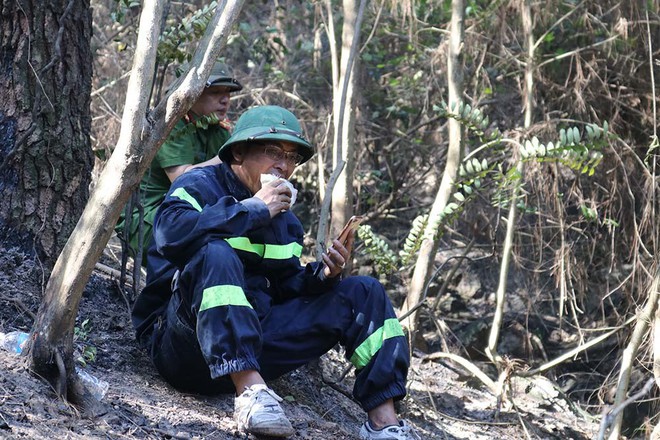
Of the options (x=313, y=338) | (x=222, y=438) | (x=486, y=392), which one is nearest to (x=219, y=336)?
(x=222, y=438)

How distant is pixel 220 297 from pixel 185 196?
0.55 metres

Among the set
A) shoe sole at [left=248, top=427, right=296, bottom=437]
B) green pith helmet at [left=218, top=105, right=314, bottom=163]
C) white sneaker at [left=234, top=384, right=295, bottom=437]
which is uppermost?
green pith helmet at [left=218, top=105, right=314, bottom=163]

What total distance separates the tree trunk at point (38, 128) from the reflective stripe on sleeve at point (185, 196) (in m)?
0.86

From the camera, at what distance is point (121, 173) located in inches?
122

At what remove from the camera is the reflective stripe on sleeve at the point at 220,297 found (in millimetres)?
3299

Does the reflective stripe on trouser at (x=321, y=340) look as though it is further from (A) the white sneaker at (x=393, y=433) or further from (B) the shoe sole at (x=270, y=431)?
(B) the shoe sole at (x=270, y=431)

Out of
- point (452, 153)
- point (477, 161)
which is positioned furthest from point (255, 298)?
point (452, 153)

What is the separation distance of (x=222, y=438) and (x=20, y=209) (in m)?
1.59

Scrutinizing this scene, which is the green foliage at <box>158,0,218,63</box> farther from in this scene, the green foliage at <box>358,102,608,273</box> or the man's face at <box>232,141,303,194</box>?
the green foliage at <box>358,102,608,273</box>

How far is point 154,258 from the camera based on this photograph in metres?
4.01

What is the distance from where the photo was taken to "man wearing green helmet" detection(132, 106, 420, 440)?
3309 mm

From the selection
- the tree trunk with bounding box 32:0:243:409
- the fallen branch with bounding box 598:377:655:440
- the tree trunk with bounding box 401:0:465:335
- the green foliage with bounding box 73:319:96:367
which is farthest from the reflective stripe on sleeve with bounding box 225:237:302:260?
the tree trunk with bounding box 401:0:465:335

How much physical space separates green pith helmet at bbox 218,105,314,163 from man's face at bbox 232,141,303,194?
45 mm

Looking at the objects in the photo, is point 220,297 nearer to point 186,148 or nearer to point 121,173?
point 121,173
